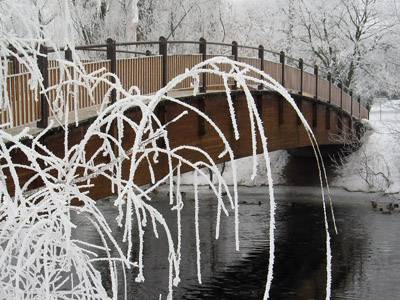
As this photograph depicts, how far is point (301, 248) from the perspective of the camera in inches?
718

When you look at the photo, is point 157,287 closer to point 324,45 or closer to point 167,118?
point 167,118

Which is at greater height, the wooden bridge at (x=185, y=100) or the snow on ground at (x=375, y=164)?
the wooden bridge at (x=185, y=100)

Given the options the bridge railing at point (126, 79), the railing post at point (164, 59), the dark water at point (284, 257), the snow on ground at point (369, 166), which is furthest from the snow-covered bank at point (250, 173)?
the railing post at point (164, 59)

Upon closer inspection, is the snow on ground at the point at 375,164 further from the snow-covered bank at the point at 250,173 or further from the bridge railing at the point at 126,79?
the bridge railing at the point at 126,79

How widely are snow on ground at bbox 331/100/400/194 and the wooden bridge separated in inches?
63.4

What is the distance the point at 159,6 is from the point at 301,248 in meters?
15.4

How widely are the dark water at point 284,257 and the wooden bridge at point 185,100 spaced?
7.97ft

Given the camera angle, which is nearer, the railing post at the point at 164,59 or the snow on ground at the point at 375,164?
the railing post at the point at 164,59

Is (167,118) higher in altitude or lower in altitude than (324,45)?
lower

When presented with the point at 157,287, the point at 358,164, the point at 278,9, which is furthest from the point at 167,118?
the point at 278,9

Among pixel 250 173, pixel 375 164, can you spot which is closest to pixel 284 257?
pixel 375 164

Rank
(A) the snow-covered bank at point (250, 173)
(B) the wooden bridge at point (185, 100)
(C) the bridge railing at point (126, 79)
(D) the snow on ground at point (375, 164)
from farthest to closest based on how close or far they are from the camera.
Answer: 1. (A) the snow-covered bank at point (250, 173)
2. (D) the snow on ground at point (375, 164)
3. (B) the wooden bridge at point (185, 100)
4. (C) the bridge railing at point (126, 79)

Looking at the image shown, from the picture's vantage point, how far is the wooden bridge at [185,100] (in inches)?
387

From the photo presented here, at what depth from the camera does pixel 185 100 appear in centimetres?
1448
